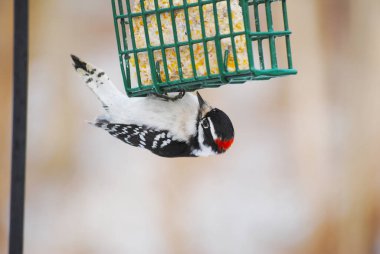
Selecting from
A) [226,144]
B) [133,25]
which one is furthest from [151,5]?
[226,144]

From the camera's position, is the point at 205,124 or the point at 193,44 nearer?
the point at 193,44

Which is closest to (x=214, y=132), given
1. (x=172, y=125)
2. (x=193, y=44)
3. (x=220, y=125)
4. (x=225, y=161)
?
(x=220, y=125)

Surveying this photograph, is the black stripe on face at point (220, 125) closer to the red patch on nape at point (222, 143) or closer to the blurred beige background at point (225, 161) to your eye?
the red patch on nape at point (222, 143)

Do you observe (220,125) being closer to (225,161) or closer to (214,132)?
(214,132)

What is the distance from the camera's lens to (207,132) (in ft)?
10.6

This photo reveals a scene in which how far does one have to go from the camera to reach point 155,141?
3.30 m

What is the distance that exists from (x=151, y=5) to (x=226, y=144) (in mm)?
690

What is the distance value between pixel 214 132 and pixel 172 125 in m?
0.23

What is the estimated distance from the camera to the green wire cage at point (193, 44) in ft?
9.46

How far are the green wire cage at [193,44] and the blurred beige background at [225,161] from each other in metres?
2.29

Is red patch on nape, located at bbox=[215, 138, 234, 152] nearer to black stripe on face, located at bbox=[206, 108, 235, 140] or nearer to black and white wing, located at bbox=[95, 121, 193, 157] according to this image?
black stripe on face, located at bbox=[206, 108, 235, 140]
